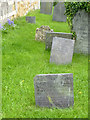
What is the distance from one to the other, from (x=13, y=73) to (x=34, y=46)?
2.26 m

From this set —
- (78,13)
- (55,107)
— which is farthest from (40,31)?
(55,107)

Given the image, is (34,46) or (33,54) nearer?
(33,54)

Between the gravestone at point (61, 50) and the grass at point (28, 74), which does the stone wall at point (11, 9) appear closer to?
the grass at point (28, 74)

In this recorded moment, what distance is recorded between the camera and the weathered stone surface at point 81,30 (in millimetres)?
6883

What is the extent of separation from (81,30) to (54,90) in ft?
11.9

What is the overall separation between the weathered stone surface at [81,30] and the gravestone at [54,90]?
351 centimetres

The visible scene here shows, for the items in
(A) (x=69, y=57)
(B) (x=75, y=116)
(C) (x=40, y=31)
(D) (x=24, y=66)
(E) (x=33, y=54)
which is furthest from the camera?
(C) (x=40, y=31)

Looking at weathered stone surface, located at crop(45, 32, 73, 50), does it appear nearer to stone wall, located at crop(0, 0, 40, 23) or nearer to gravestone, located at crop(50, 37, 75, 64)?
gravestone, located at crop(50, 37, 75, 64)

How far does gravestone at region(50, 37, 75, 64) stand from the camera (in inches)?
240

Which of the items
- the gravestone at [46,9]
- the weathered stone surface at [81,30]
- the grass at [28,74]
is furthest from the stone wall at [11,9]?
the weathered stone surface at [81,30]

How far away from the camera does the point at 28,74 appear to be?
5262mm

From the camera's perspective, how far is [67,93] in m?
3.83

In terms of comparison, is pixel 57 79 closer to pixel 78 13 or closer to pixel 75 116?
pixel 75 116

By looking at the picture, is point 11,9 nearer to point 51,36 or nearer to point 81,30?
point 51,36
